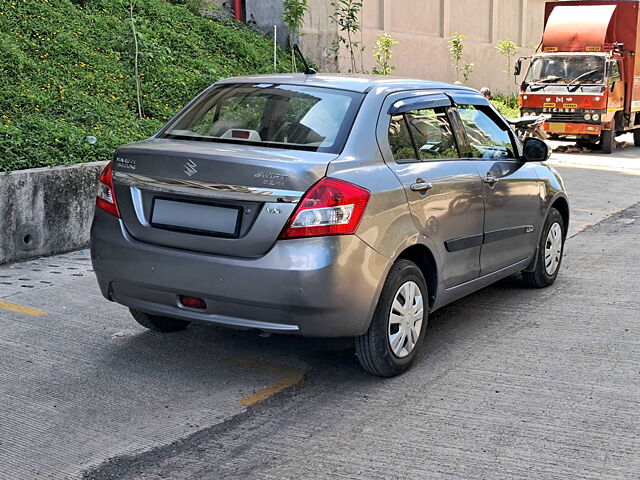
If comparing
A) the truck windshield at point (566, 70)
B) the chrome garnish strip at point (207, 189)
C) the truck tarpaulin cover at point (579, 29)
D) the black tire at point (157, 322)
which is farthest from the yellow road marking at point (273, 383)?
the truck tarpaulin cover at point (579, 29)

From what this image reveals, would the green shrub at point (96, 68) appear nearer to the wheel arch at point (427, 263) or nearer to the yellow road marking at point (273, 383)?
the yellow road marking at point (273, 383)

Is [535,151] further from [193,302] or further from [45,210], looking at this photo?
[45,210]

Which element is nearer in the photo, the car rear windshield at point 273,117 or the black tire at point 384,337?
the black tire at point 384,337

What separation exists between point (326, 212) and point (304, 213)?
12 cm

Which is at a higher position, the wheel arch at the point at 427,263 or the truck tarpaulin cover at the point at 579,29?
the truck tarpaulin cover at the point at 579,29

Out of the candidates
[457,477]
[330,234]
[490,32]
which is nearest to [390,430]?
[457,477]

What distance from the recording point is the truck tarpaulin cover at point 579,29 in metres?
20.2

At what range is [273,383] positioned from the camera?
5137 mm

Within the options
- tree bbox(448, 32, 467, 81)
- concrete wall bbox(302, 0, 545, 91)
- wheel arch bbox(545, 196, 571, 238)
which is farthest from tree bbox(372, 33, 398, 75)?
wheel arch bbox(545, 196, 571, 238)

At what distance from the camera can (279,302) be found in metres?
4.65

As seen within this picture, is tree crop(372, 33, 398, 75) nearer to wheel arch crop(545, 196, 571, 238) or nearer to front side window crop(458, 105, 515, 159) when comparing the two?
wheel arch crop(545, 196, 571, 238)

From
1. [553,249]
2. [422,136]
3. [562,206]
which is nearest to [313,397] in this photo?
[422,136]

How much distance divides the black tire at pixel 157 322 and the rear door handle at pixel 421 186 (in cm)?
177

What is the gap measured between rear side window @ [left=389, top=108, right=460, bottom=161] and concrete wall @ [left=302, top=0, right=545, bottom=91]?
13968 millimetres
